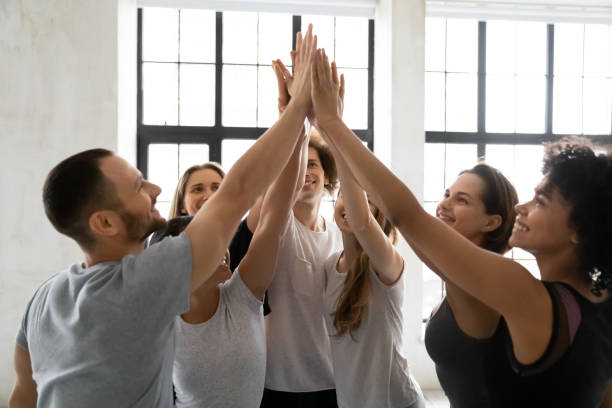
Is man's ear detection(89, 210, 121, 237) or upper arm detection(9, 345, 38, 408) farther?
upper arm detection(9, 345, 38, 408)

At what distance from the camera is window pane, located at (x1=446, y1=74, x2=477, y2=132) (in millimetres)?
4348

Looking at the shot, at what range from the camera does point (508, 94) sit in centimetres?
444

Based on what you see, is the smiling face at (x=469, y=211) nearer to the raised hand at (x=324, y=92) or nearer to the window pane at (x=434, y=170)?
the raised hand at (x=324, y=92)

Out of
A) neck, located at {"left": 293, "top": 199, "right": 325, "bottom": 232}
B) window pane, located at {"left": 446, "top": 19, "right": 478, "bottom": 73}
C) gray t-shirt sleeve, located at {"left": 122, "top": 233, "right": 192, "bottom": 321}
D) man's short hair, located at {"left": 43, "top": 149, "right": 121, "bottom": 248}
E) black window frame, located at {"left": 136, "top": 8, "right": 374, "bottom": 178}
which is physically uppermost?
window pane, located at {"left": 446, "top": 19, "right": 478, "bottom": 73}

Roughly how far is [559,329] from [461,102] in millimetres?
3840

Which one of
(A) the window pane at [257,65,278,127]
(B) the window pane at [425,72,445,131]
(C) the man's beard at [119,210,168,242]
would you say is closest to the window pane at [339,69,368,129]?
(B) the window pane at [425,72,445,131]

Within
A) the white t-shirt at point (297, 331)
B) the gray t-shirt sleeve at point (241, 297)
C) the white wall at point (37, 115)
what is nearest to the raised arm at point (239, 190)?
the gray t-shirt sleeve at point (241, 297)

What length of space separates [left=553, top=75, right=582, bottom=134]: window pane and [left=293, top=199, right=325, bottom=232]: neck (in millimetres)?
3488

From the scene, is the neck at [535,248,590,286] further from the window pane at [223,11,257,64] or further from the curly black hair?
the window pane at [223,11,257,64]

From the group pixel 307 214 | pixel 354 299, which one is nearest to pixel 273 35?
pixel 307 214

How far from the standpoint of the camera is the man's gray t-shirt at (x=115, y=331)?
37.2 inches

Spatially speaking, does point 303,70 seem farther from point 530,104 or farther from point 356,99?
point 530,104

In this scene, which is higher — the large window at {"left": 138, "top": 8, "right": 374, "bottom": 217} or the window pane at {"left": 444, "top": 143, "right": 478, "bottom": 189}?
the large window at {"left": 138, "top": 8, "right": 374, "bottom": 217}

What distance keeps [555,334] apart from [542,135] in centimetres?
414
